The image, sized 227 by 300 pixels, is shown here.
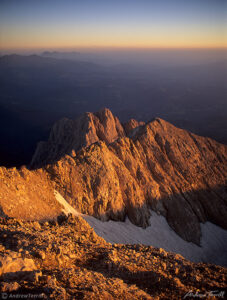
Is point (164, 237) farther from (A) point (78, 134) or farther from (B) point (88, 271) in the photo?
(A) point (78, 134)

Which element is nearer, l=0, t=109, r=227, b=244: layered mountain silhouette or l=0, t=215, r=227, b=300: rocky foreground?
l=0, t=215, r=227, b=300: rocky foreground

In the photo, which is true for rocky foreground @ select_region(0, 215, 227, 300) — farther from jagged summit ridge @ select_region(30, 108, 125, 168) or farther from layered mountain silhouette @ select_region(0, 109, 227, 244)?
jagged summit ridge @ select_region(30, 108, 125, 168)

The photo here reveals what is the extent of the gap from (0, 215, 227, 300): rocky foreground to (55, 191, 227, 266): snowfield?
37.4ft

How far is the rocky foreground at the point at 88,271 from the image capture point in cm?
635

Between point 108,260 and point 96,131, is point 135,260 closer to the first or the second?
point 108,260

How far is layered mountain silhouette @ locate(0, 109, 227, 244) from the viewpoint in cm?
1855

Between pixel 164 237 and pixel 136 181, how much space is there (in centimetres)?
779

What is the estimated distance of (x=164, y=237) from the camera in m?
28.8

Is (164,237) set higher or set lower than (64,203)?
lower

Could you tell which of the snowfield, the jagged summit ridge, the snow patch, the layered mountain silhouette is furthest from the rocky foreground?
the jagged summit ridge

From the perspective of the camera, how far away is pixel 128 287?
739 cm

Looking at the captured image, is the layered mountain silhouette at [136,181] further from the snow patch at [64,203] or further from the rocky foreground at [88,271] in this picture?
the rocky foreground at [88,271]

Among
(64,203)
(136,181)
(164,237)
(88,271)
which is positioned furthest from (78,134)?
(88,271)

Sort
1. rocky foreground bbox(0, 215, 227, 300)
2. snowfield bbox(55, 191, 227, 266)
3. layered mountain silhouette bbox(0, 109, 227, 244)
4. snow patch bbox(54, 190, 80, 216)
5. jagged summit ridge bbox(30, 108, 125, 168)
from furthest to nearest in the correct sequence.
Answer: jagged summit ridge bbox(30, 108, 125, 168)
snowfield bbox(55, 191, 227, 266)
snow patch bbox(54, 190, 80, 216)
layered mountain silhouette bbox(0, 109, 227, 244)
rocky foreground bbox(0, 215, 227, 300)
